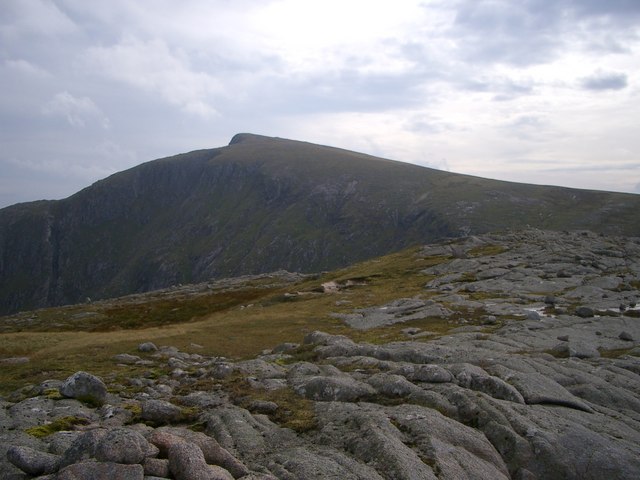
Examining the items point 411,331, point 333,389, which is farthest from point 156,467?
point 411,331

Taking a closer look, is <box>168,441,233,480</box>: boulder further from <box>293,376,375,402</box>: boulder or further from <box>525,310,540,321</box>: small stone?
<box>525,310,540,321</box>: small stone

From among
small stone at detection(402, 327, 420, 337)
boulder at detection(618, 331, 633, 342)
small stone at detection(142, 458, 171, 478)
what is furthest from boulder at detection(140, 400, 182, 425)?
boulder at detection(618, 331, 633, 342)

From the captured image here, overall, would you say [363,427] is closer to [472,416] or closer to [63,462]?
[472,416]

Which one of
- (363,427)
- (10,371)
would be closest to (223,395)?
(363,427)

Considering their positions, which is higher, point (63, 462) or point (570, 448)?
point (63, 462)

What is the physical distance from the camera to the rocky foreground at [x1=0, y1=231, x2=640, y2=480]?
1566 centimetres

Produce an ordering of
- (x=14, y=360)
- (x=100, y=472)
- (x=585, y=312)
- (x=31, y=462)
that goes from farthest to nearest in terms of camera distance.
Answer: (x=585, y=312) → (x=14, y=360) → (x=31, y=462) → (x=100, y=472)

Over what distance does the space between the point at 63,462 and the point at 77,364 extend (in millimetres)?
25102

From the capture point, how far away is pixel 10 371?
3525 centimetres

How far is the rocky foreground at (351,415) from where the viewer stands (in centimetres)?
1566

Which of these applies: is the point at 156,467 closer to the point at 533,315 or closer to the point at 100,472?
the point at 100,472

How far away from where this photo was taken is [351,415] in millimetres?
20281

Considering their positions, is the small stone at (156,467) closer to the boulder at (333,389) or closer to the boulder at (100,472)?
the boulder at (100,472)

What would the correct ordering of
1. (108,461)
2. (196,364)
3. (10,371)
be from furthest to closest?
1. (196,364)
2. (10,371)
3. (108,461)
